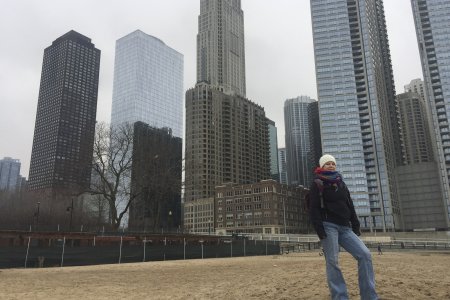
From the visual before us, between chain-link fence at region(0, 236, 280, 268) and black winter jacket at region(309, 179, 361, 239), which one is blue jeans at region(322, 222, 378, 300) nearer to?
black winter jacket at region(309, 179, 361, 239)

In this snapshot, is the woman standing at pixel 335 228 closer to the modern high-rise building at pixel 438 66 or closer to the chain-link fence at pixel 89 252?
the chain-link fence at pixel 89 252

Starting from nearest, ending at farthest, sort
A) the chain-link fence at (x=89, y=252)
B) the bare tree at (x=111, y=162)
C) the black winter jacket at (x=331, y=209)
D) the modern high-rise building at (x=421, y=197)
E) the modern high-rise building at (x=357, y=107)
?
the black winter jacket at (x=331, y=209) → the chain-link fence at (x=89, y=252) → the bare tree at (x=111, y=162) → the modern high-rise building at (x=357, y=107) → the modern high-rise building at (x=421, y=197)

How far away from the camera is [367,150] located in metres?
153

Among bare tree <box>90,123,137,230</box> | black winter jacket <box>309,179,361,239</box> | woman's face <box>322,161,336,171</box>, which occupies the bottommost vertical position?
black winter jacket <box>309,179,361,239</box>

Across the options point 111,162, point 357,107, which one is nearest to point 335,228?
point 111,162

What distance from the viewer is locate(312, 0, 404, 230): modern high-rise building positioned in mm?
148625

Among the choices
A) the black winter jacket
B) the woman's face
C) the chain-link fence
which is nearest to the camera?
the black winter jacket

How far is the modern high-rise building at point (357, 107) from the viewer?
488ft

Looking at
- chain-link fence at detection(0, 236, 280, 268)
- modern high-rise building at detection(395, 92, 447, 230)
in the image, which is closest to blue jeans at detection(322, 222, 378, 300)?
chain-link fence at detection(0, 236, 280, 268)

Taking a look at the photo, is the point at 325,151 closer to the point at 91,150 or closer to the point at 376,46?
the point at 376,46

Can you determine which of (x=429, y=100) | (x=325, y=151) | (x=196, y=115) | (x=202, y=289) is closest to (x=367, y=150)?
(x=325, y=151)

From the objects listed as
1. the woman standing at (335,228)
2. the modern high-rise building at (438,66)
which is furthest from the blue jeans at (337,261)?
the modern high-rise building at (438,66)

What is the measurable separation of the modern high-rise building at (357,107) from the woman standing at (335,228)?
14826cm

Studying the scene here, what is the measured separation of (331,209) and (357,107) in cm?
16115
